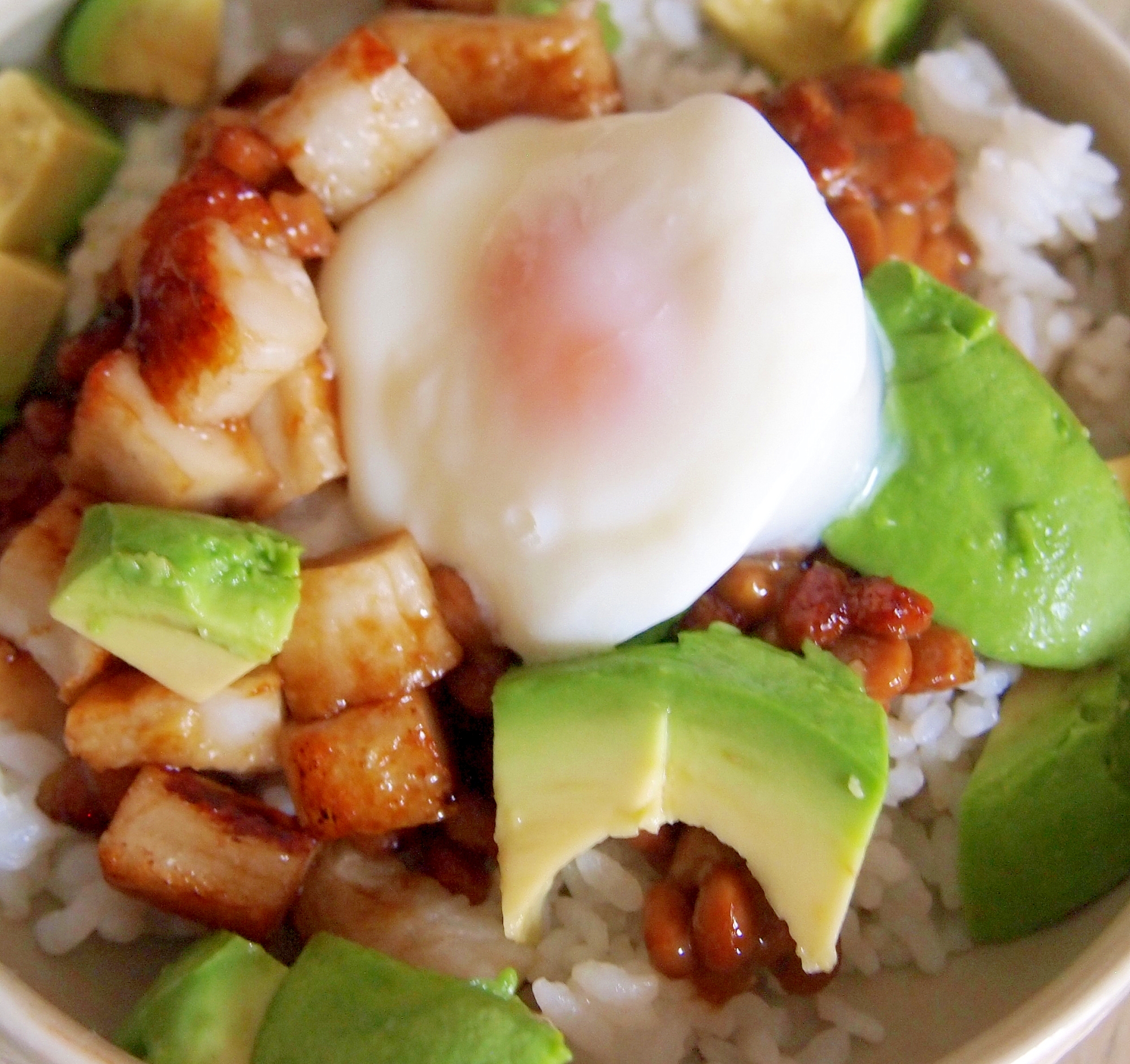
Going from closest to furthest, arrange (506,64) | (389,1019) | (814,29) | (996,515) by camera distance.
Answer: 1. (389,1019)
2. (996,515)
3. (506,64)
4. (814,29)

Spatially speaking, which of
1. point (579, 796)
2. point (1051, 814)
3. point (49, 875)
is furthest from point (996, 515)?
point (49, 875)

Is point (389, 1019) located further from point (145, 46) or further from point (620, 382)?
point (145, 46)

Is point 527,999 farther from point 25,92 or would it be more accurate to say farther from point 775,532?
point 25,92

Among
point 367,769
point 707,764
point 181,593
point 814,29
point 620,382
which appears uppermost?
point 814,29

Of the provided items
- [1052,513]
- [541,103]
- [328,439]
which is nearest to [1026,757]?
[1052,513]

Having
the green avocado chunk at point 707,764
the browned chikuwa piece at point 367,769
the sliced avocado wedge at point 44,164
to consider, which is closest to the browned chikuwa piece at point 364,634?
the browned chikuwa piece at point 367,769
